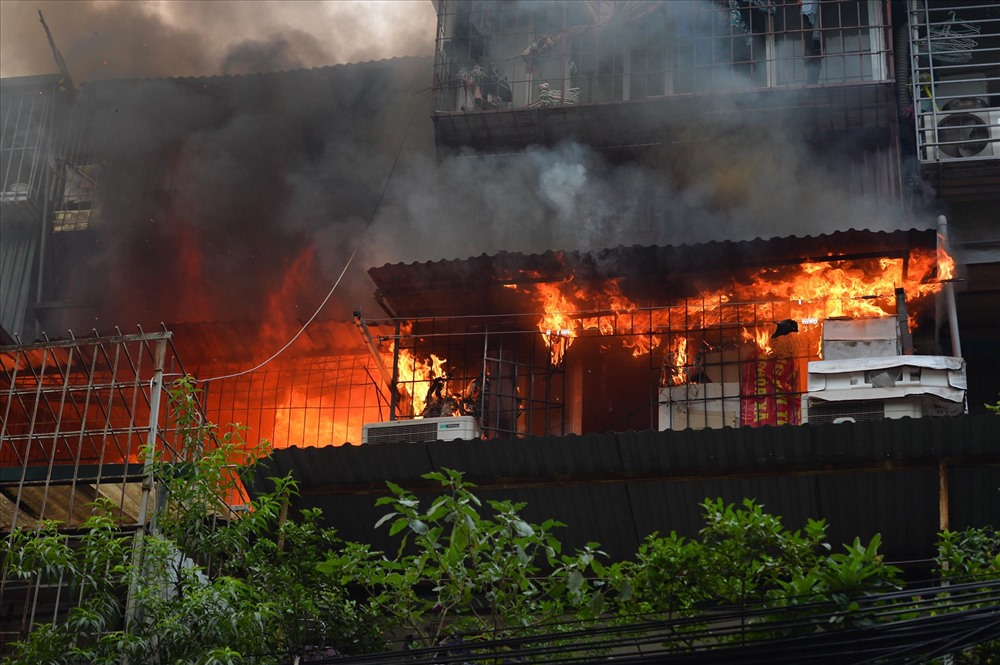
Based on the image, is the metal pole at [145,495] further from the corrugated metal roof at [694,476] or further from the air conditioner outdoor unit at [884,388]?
the air conditioner outdoor unit at [884,388]

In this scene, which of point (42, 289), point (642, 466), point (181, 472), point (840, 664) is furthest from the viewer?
point (42, 289)

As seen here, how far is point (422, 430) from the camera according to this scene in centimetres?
1123

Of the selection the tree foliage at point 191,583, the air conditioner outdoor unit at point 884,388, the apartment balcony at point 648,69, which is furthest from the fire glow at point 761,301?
the tree foliage at point 191,583

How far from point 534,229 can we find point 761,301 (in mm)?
3079

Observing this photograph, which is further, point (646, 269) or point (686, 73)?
point (686, 73)

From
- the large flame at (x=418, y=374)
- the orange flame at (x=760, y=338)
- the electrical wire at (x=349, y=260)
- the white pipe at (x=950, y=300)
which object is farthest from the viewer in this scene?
the electrical wire at (x=349, y=260)

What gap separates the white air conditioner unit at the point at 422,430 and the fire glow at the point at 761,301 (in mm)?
1762

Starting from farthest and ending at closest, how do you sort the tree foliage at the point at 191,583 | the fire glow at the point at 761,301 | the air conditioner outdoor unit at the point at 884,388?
the fire glow at the point at 761,301
the air conditioner outdoor unit at the point at 884,388
the tree foliage at the point at 191,583

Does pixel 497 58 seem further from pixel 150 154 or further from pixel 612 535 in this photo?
pixel 612 535

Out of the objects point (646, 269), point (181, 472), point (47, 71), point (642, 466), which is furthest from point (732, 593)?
point (47, 71)

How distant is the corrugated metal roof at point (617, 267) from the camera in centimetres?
1162

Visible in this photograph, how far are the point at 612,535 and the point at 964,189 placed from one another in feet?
19.7

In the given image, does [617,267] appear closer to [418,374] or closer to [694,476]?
[418,374]

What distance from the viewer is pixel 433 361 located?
12.8 m
